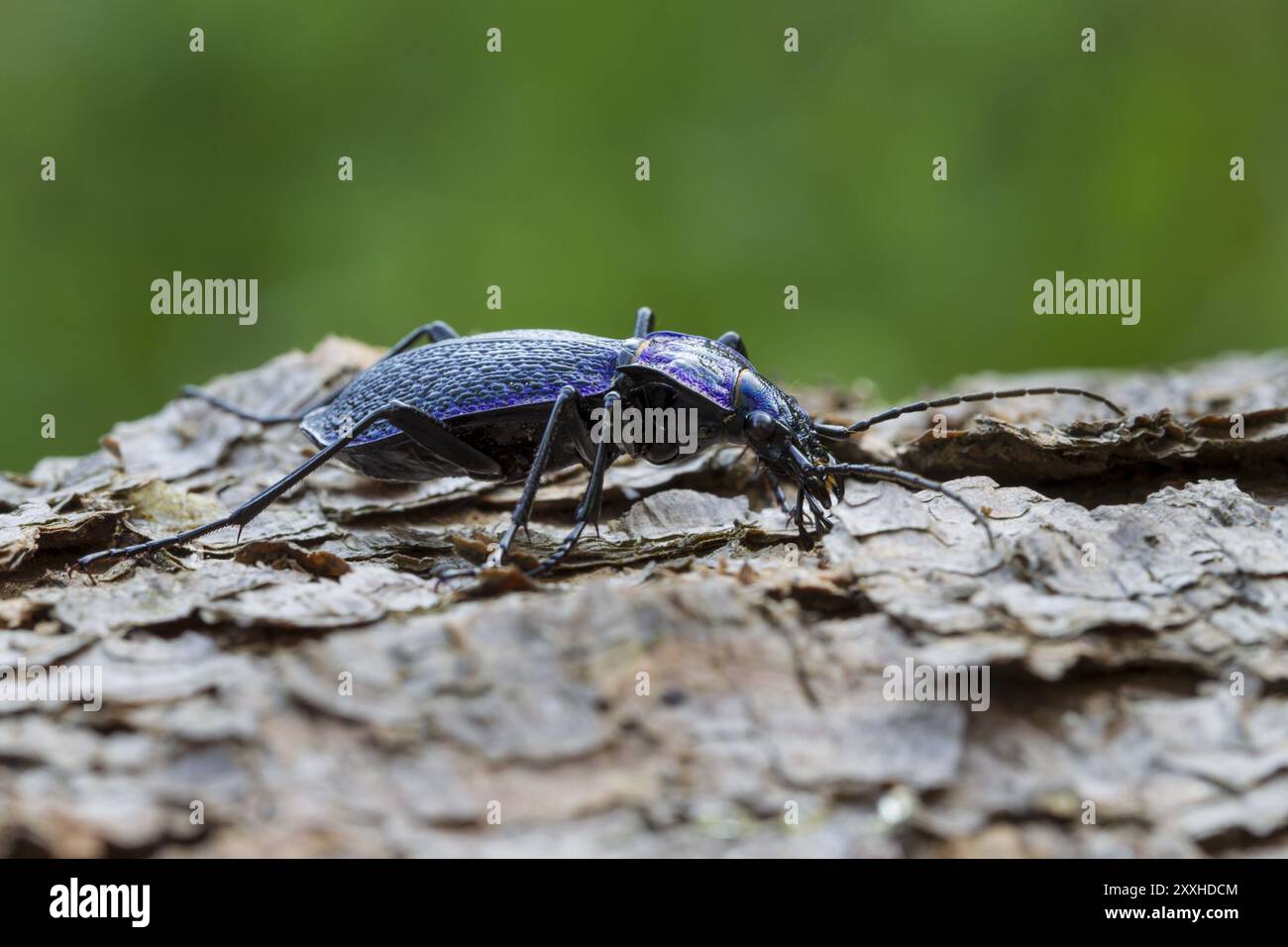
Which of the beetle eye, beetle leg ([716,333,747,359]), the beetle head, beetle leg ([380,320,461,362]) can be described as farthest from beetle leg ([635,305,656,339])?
the beetle eye

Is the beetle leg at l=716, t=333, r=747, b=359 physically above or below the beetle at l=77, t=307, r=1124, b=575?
above

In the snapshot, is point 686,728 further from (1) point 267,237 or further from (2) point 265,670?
(1) point 267,237

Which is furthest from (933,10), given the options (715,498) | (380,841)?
(380,841)

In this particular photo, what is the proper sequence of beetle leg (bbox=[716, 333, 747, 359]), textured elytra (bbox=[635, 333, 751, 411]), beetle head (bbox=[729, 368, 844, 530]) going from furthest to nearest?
beetle leg (bbox=[716, 333, 747, 359]) → textured elytra (bbox=[635, 333, 751, 411]) → beetle head (bbox=[729, 368, 844, 530])

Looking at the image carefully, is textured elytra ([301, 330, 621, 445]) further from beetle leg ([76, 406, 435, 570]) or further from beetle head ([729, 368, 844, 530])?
beetle head ([729, 368, 844, 530])

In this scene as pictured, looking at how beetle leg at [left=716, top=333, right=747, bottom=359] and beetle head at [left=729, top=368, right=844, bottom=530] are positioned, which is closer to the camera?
beetle head at [left=729, top=368, right=844, bottom=530]

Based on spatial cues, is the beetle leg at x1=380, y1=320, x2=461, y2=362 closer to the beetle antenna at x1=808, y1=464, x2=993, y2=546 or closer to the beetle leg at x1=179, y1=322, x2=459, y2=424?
the beetle leg at x1=179, y1=322, x2=459, y2=424
